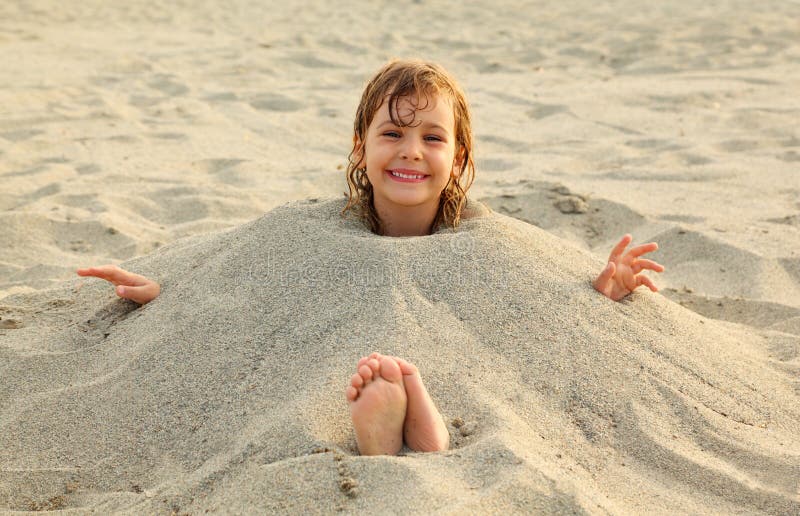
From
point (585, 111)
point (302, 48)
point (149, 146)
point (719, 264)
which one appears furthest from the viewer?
point (302, 48)

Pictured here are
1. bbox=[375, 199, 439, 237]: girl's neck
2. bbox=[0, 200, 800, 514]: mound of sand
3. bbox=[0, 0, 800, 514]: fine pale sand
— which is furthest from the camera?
bbox=[375, 199, 439, 237]: girl's neck

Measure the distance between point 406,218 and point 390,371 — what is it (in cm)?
101

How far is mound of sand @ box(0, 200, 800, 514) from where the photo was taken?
173 cm

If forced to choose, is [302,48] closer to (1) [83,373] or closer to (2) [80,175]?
(2) [80,175]

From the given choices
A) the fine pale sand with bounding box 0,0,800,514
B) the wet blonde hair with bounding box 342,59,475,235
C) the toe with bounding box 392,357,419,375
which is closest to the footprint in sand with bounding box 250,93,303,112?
the fine pale sand with bounding box 0,0,800,514

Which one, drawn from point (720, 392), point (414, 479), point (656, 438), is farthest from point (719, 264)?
point (414, 479)

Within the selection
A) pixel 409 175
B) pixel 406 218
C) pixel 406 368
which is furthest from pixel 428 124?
pixel 406 368

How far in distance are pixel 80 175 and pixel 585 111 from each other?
3.30 m

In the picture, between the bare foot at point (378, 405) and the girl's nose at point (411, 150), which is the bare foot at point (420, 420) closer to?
the bare foot at point (378, 405)

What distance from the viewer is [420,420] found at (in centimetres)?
183

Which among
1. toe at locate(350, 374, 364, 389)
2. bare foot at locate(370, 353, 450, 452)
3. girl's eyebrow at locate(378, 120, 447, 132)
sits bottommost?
bare foot at locate(370, 353, 450, 452)

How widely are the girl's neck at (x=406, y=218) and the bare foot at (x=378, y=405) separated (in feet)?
3.19

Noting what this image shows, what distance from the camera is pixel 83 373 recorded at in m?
2.40

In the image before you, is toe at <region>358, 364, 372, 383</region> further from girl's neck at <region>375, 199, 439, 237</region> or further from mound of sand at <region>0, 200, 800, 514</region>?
girl's neck at <region>375, 199, 439, 237</region>
